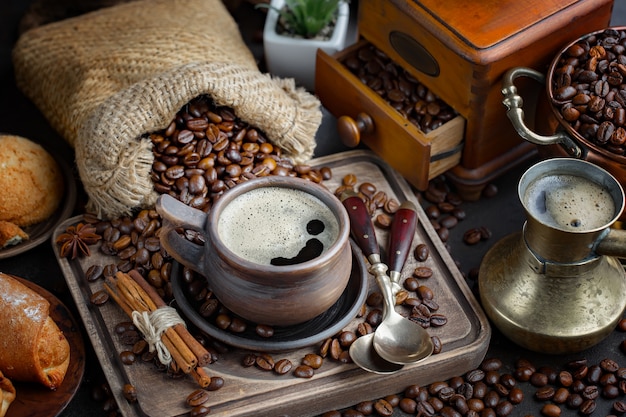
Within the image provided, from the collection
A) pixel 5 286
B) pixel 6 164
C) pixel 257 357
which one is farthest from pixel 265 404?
pixel 6 164

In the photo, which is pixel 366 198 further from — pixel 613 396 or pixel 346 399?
pixel 613 396

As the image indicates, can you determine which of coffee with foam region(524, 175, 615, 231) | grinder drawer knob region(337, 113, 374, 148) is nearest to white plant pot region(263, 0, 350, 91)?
grinder drawer knob region(337, 113, 374, 148)

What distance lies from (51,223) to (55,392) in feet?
2.02

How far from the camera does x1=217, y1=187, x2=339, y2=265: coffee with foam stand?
6.41 feet

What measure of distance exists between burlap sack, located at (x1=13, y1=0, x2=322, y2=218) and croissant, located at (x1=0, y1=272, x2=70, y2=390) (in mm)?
398

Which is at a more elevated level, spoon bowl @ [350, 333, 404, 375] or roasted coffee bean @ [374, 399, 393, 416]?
spoon bowl @ [350, 333, 404, 375]

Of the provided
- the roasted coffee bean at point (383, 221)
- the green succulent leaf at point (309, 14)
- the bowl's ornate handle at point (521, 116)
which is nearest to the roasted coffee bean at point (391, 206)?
the roasted coffee bean at point (383, 221)

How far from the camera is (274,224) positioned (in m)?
2.00

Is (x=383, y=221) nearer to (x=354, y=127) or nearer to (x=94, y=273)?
(x=354, y=127)

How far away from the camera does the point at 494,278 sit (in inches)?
87.1

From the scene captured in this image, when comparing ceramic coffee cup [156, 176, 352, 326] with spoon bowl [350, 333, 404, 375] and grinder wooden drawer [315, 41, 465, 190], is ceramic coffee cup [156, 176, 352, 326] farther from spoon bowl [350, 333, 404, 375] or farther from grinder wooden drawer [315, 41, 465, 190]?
grinder wooden drawer [315, 41, 465, 190]

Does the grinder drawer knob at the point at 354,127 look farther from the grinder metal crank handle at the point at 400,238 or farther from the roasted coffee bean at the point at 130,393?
the roasted coffee bean at the point at 130,393

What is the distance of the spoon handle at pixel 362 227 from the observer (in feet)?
7.25

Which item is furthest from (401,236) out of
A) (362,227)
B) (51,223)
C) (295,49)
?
(51,223)
